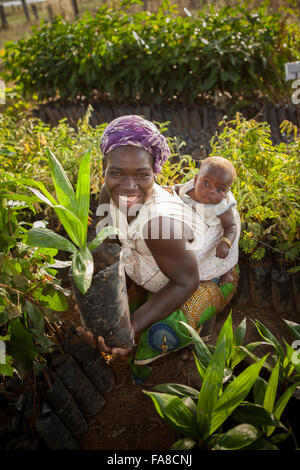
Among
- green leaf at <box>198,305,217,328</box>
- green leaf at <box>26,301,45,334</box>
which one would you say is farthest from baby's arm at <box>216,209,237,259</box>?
green leaf at <box>26,301,45,334</box>

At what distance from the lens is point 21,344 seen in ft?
4.67

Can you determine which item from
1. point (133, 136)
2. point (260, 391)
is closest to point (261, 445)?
point (260, 391)

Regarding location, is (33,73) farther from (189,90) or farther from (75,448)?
(75,448)

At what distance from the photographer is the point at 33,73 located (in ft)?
16.5

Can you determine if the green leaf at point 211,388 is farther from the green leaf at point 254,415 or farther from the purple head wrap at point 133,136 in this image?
the purple head wrap at point 133,136

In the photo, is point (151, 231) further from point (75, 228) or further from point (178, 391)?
point (178, 391)

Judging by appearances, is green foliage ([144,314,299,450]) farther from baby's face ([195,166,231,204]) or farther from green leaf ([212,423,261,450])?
baby's face ([195,166,231,204])

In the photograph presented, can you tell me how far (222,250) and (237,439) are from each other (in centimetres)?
81

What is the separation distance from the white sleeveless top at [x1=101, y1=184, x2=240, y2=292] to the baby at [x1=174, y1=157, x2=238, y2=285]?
6cm

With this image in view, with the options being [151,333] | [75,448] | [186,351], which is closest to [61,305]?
[151,333]

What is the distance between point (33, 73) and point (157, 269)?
174 inches

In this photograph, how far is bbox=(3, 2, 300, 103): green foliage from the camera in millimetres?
4500

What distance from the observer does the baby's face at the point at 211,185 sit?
1.69 metres

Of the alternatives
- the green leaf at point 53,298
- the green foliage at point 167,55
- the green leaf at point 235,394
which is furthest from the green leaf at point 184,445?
the green foliage at point 167,55
